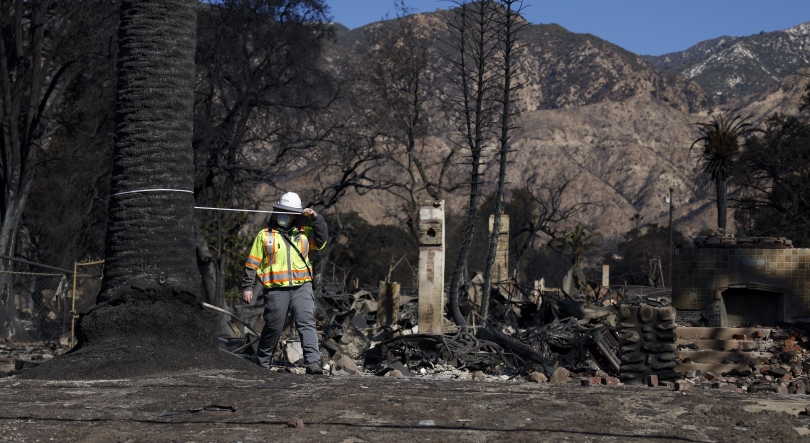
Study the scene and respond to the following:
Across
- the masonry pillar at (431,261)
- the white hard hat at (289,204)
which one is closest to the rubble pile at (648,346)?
the white hard hat at (289,204)

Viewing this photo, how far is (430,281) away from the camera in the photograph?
15195mm

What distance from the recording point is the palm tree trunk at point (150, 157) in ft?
28.1

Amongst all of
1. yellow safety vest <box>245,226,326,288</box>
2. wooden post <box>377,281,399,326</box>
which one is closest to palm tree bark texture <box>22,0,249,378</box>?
yellow safety vest <box>245,226,326,288</box>

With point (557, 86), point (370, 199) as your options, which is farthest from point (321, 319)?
point (557, 86)

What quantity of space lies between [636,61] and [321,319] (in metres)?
149

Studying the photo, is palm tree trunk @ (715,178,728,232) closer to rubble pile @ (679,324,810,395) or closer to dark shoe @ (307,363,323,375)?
rubble pile @ (679,324,810,395)

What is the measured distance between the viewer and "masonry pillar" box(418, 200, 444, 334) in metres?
15.1

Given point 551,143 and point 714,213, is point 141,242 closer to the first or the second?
point 714,213

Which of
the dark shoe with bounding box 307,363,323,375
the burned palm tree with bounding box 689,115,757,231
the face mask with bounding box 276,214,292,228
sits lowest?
the dark shoe with bounding box 307,363,323,375

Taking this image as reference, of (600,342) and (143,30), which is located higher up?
(143,30)

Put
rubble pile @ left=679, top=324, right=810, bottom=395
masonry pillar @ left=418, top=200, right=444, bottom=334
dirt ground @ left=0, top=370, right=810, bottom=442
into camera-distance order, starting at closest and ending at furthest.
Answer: dirt ground @ left=0, top=370, right=810, bottom=442 → rubble pile @ left=679, top=324, right=810, bottom=395 → masonry pillar @ left=418, top=200, right=444, bottom=334

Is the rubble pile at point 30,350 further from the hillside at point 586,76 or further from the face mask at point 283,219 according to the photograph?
the hillside at point 586,76

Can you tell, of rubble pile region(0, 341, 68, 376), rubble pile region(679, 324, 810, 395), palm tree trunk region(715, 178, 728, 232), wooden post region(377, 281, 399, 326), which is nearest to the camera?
rubble pile region(679, 324, 810, 395)

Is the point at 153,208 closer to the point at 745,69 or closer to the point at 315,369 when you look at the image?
the point at 315,369
